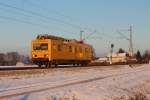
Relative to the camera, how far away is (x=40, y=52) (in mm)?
38844

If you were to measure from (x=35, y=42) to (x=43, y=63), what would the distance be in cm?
256

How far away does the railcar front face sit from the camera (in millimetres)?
38094

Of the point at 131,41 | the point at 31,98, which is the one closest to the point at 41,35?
the point at 31,98

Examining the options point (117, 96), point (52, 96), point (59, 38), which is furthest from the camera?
point (59, 38)

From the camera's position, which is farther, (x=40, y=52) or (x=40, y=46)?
(x=40, y=46)

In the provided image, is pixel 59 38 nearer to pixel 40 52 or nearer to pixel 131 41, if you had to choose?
pixel 40 52

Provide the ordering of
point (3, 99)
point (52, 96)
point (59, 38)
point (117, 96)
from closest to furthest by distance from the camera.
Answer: point (3, 99) → point (52, 96) → point (117, 96) → point (59, 38)

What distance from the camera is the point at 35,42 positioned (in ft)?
130

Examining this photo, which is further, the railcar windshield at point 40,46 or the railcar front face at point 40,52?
the railcar windshield at point 40,46

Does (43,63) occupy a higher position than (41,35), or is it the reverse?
(41,35)

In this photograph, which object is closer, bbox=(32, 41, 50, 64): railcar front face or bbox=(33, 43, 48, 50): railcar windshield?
bbox=(32, 41, 50, 64): railcar front face

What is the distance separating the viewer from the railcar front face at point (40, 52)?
3809 cm

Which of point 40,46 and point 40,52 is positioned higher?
point 40,46

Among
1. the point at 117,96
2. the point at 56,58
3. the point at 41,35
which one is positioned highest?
the point at 41,35
